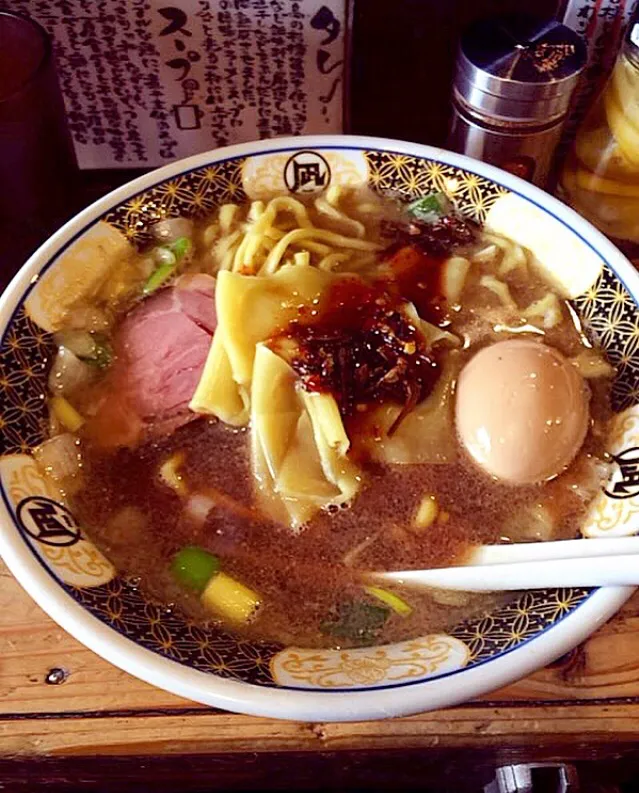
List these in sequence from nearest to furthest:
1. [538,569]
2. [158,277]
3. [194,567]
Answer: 1. [538,569]
2. [194,567]
3. [158,277]

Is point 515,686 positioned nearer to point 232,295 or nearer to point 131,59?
point 232,295

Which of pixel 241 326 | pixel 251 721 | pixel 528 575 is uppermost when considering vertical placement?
pixel 241 326

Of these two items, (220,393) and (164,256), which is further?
(164,256)

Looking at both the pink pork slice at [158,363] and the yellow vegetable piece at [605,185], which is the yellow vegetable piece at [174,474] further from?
the yellow vegetable piece at [605,185]

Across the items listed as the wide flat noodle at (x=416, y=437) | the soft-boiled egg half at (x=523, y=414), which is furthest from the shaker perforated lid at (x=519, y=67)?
the wide flat noodle at (x=416, y=437)

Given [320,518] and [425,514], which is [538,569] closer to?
[425,514]

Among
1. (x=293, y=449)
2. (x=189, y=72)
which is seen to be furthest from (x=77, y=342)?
(x=189, y=72)

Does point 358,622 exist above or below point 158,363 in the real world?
below

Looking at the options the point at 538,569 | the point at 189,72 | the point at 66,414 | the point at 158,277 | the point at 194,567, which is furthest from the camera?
the point at 189,72

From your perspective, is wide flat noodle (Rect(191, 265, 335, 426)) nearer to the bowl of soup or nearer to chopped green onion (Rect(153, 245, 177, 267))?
the bowl of soup
